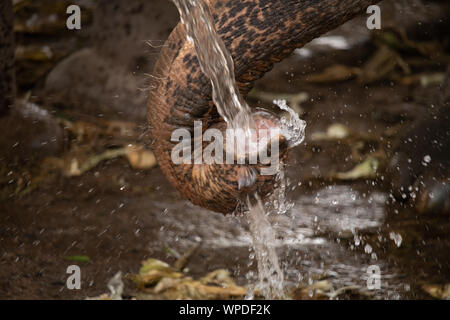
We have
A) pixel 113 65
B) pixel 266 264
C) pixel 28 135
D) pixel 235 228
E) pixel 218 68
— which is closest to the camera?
pixel 218 68

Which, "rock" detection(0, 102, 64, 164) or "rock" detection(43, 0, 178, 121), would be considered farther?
"rock" detection(43, 0, 178, 121)

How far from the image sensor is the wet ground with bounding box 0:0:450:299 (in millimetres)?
2258

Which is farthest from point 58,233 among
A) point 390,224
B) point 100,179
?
point 390,224

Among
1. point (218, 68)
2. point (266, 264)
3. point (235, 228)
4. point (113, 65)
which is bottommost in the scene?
point (235, 228)

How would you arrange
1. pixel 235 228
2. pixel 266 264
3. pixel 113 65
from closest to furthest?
pixel 266 264 → pixel 235 228 → pixel 113 65

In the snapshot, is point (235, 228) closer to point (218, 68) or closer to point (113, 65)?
point (218, 68)

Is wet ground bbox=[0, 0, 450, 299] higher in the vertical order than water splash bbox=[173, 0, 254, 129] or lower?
lower

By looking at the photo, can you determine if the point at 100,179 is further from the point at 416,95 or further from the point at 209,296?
the point at 416,95

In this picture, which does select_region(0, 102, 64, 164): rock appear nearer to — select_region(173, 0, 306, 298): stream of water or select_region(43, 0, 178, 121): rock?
select_region(43, 0, 178, 121): rock

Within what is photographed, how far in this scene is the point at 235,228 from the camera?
2635 mm

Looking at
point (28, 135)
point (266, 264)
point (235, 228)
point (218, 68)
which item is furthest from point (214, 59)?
point (28, 135)

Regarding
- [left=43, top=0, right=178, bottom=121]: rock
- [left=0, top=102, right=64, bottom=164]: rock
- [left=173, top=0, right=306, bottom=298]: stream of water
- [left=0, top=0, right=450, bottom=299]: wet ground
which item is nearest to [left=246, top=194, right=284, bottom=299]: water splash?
[left=0, top=0, right=450, bottom=299]: wet ground

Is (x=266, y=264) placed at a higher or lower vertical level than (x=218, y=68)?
lower

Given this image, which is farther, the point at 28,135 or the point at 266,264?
the point at 28,135
